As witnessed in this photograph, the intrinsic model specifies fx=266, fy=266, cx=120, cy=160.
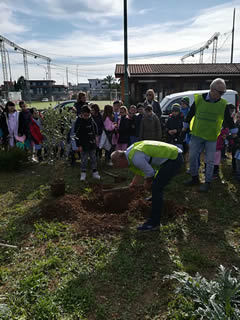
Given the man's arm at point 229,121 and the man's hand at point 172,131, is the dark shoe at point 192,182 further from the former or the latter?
the man's hand at point 172,131

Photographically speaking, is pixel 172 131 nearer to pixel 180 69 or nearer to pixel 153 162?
pixel 153 162

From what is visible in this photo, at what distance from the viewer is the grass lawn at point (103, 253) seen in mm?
2512

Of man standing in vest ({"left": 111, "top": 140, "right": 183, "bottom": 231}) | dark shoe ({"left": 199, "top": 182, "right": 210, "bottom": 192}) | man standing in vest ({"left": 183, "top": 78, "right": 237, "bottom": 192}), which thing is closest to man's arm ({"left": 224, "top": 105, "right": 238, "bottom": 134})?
man standing in vest ({"left": 183, "top": 78, "right": 237, "bottom": 192})

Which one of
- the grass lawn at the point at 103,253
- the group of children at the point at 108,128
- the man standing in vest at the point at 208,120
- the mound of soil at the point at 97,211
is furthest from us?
the group of children at the point at 108,128

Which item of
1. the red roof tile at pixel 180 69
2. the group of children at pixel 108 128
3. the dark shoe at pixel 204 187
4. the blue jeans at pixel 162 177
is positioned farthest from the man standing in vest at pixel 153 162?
the red roof tile at pixel 180 69

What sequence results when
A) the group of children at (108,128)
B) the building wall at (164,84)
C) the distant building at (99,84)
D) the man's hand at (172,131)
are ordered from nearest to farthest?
the group of children at (108,128), the man's hand at (172,131), the building wall at (164,84), the distant building at (99,84)

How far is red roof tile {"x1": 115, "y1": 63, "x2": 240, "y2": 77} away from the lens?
679 inches

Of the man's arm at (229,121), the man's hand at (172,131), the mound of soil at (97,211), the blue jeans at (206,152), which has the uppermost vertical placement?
the man's arm at (229,121)

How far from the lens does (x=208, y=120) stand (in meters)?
4.86

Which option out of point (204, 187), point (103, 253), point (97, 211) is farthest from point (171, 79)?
point (103, 253)

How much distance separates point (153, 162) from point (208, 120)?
1.97 meters

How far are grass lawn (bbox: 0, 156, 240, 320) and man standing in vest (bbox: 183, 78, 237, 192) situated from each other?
758mm

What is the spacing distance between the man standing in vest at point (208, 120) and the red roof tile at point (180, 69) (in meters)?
12.6

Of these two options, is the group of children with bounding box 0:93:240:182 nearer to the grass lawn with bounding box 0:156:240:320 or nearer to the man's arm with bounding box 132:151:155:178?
the grass lawn with bounding box 0:156:240:320
